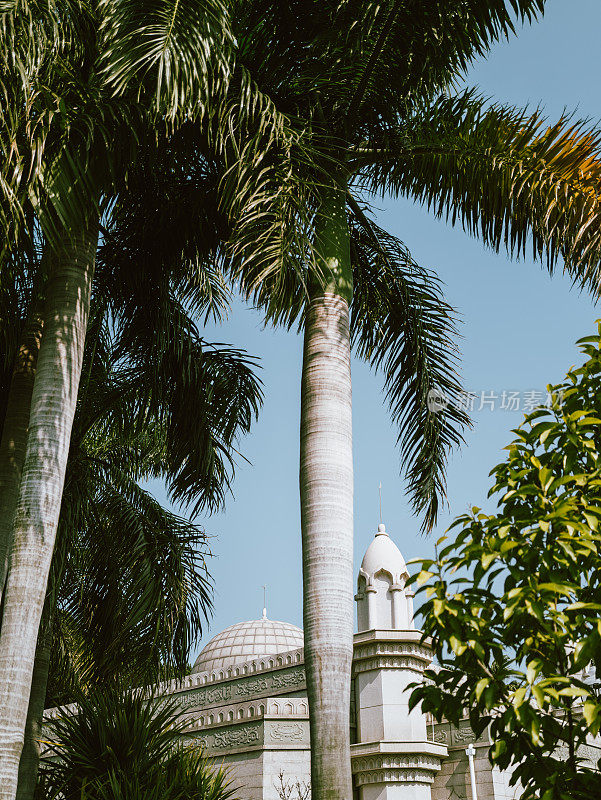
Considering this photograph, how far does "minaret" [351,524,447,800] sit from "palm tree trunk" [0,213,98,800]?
741 centimetres

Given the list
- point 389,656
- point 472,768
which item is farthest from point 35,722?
point 472,768

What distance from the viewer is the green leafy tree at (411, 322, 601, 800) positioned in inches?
135

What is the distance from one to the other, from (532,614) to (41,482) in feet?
14.1

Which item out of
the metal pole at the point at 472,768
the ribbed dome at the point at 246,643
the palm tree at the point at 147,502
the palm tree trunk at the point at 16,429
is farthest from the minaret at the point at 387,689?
the ribbed dome at the point at 246,643

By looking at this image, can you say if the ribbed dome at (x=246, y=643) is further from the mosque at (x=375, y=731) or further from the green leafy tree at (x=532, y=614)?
the green leafy tree at (x=532, y=614)

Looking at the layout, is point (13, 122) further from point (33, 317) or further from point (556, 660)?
point (556, 660)

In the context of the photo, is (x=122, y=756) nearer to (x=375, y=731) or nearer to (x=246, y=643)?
(x=375, y=731)

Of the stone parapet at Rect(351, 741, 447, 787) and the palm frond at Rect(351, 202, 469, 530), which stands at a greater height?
the palm frond at Rect(351, 202, 469, 530)

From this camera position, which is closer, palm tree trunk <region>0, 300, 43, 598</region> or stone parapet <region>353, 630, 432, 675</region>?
palm tree trunk <region>0, 300, 43, 598</region>

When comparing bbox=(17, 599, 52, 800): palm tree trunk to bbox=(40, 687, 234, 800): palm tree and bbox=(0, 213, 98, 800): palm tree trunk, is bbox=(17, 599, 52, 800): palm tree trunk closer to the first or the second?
bbox=(40, 687, 234, 800): palm tree

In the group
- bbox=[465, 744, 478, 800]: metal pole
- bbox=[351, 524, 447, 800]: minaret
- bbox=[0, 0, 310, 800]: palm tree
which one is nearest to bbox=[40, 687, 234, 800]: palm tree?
bbox=[0, 0, 310, 800]: palm tree

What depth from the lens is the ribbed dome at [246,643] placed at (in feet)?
85.6

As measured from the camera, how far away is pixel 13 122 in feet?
20.4

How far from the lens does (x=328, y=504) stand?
6.52 meters
